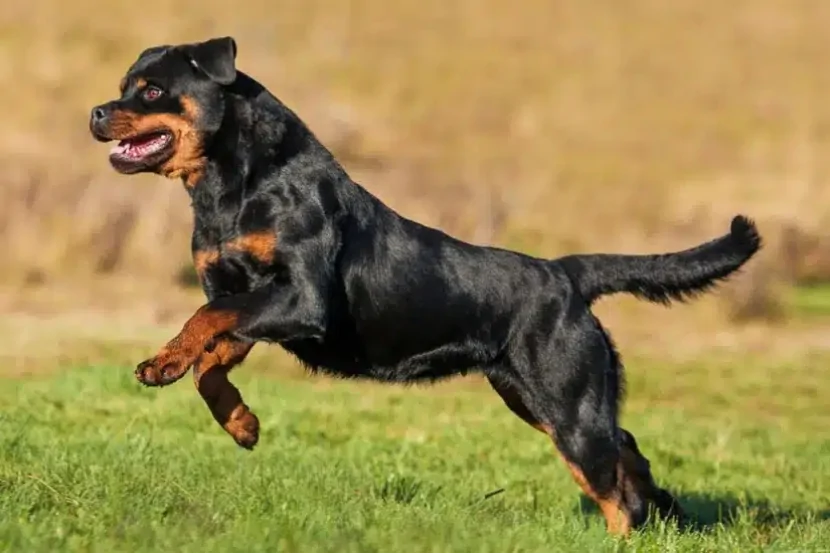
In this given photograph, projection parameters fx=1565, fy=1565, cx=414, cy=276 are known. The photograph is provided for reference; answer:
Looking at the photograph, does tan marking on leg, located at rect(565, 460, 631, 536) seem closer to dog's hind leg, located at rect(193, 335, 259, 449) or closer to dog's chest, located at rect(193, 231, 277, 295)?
dog's hind leg, located at rect(193, 335, 259, 449)

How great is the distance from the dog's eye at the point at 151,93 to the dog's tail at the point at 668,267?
2.24 m

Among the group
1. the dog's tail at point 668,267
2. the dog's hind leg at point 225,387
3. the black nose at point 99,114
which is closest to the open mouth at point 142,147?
the black nose at point 99,114

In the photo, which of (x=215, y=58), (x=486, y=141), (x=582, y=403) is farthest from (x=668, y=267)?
(x=486, y=141)

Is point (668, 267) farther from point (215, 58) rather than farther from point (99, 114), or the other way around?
point (99, 114)

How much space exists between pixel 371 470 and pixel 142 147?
8.62 ft

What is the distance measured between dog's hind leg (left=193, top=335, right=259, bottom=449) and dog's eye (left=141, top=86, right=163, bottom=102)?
1219 millimetres

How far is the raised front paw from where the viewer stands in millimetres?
6949

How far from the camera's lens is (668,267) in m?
8.16

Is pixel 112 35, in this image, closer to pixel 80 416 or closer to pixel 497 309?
pixel 80 416

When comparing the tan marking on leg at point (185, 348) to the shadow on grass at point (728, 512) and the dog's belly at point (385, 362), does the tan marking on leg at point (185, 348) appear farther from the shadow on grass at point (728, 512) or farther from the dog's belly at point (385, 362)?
the shadow on grass at point (728, 512)

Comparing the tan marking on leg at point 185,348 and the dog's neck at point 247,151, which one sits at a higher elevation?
the dog's neck at point 247,151

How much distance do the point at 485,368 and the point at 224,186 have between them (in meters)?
1.61

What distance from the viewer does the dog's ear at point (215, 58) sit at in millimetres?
7426

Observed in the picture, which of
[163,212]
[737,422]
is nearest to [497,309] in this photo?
[737,422]
